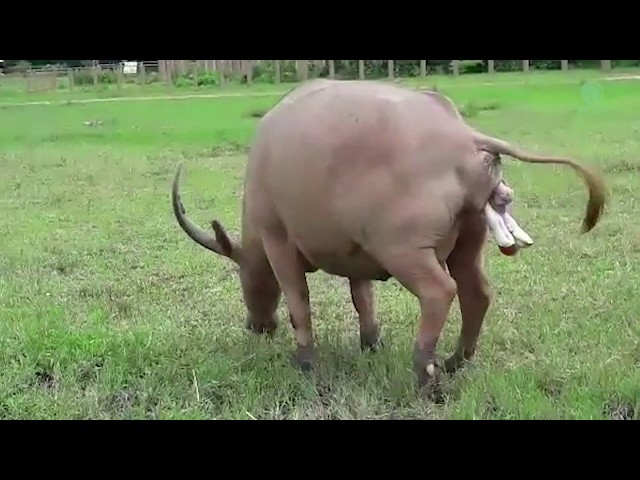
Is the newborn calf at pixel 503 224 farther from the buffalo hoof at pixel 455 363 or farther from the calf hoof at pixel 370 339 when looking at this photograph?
the calf hoof at pixel 370 339

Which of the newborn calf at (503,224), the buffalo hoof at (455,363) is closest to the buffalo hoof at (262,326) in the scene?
the buffalo hoof at (455,363)

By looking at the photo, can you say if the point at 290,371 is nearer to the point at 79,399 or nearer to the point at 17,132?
the point at 79,399

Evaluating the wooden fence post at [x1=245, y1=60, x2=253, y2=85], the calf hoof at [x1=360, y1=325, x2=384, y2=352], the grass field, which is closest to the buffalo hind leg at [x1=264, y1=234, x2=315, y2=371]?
the grass field

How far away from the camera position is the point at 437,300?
4141mm

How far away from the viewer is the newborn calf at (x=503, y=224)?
4.19 m

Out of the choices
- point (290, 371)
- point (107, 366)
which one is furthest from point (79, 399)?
point (290, 371)

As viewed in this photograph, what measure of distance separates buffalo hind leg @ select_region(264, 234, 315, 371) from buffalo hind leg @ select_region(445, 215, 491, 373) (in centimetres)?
75

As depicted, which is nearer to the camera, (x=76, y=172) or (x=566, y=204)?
(x=566, y=204)

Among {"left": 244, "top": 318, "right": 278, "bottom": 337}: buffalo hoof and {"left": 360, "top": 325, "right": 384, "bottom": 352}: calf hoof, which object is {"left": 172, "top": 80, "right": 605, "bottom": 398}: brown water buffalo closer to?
{"left": 360, "top": 325, "right": 384, "bottom": 352}: calf hoof

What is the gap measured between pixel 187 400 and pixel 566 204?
5869mm

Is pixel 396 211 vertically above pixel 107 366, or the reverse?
pixel 396 211

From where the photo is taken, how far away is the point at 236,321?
584cm

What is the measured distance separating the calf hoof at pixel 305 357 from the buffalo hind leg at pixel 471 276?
0.71 metres

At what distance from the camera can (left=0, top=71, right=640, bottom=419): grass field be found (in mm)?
4383
